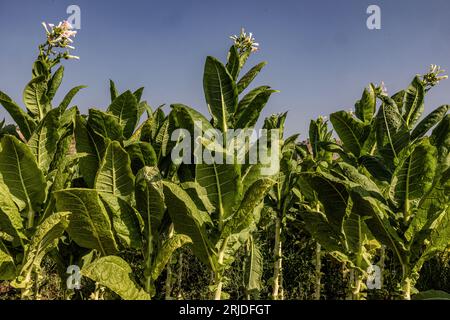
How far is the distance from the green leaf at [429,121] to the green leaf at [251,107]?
43.5 inches

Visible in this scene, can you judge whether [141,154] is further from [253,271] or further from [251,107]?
[253,271]

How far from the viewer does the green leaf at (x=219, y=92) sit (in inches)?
105

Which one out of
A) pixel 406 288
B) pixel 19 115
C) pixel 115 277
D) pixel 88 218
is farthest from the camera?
pixel 19 115

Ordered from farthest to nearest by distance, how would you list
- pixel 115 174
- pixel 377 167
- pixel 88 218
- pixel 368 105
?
pixel 368 105 → pixel 377 167 → pixel 115 174 → pixel 88 218

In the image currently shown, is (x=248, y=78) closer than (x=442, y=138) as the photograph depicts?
Yes

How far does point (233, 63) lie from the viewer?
286cm

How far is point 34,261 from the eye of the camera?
2518mm

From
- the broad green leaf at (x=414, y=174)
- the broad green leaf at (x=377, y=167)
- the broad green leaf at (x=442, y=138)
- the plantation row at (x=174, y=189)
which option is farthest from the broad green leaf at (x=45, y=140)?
the broad green leaf at (x=442, y=138)

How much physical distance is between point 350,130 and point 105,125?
67.1 inches

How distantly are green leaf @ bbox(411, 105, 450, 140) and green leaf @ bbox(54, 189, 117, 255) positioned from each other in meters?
2.12

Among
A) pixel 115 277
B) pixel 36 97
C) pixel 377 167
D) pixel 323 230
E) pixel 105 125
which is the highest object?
pixel 36 97

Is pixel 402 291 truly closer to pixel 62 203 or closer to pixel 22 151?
pixel 62 203

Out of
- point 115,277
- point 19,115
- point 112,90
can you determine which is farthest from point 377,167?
point 19,115

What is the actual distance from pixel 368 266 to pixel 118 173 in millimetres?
1764
